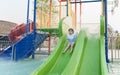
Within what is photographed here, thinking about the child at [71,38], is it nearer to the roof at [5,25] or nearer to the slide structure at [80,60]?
the slide structure at [80,60]

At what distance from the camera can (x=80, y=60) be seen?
7.56 meters

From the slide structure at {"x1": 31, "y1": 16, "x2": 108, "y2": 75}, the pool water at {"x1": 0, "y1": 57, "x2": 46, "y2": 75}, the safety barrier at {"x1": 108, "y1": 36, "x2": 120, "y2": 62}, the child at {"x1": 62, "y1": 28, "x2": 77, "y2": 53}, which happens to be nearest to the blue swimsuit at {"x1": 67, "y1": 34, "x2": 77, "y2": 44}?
the child at {"x1": 62, "y1": 28, "x2": 77, "y2": 53}

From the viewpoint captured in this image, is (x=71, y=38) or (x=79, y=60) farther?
(x=71, y=38)

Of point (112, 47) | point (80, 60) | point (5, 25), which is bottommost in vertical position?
point (80, 60)

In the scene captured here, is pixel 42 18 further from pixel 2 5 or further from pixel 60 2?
pixel 2 5

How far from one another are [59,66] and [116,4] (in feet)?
53.1

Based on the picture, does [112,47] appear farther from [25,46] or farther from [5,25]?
[5,25]

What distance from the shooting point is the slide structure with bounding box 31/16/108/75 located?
6.84 m

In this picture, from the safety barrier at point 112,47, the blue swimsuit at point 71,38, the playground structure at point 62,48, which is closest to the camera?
the playground structure at point 62,48

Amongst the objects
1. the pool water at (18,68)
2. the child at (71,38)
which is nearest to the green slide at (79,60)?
the child at (71,38)

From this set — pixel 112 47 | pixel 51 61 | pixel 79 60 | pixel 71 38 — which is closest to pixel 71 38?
pixel 71 38

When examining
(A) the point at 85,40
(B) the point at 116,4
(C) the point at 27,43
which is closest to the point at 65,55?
(A) the point at 85,40

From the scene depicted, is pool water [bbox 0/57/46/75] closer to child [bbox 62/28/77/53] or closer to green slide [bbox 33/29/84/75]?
green slide [bbox 33/29/84/75]

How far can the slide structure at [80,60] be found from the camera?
6836mm
